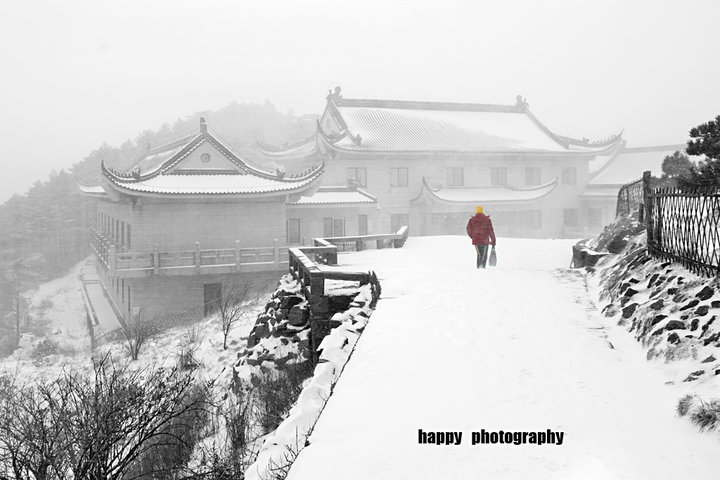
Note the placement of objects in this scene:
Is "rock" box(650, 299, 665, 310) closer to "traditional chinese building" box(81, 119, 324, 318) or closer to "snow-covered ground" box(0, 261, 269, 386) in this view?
"snow-covered ground" box(0, 261, 269, 386)

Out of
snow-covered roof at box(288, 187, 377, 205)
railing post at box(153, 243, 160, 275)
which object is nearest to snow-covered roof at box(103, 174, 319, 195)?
railing post at box(153, 243, 160, 275)

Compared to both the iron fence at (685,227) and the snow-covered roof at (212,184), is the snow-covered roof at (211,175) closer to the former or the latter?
the snow-covered roof at (212,184)

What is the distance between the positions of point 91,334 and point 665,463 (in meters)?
25.0

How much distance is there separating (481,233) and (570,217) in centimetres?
2842

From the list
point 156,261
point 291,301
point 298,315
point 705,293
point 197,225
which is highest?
point 197,225

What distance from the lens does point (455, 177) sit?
35469 millimetres

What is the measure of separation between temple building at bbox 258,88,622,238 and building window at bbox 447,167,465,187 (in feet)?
0.19

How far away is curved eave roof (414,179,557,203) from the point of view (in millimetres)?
32484

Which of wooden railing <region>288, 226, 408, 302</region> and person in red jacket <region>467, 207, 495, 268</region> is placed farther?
person in red jacket <region>467, 207, 495, 268</region>

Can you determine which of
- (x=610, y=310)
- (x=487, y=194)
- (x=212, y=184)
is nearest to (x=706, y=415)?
(x=610, y=310)

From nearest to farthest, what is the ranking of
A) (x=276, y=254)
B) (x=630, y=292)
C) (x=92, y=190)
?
(x=630, y=292)
(x=276, y=254)
(x=92, y=190)

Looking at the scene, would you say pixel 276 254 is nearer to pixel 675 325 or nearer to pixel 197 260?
pixel 197 260

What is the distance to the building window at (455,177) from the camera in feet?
116

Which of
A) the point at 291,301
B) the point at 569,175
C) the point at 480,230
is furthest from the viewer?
the point at 569,175
